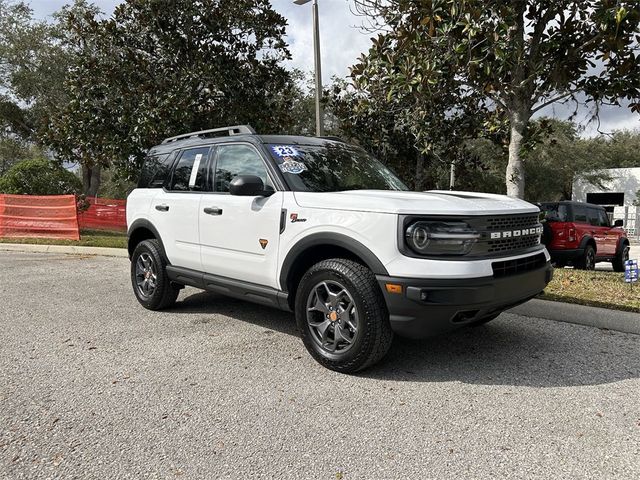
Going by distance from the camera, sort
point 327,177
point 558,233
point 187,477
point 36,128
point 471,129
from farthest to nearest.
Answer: point 36,128 < point 471,129 < point 558,233 < point 327,177 < point 187,477

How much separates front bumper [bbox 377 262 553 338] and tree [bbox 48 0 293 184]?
8784mm

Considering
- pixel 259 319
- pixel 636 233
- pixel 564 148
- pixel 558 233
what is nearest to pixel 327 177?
pixel 259 319

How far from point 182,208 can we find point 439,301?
296cm

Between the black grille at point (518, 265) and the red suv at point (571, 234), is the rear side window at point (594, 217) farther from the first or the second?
the black grille at point (518, 265)

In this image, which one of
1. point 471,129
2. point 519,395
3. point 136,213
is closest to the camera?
point 519,395

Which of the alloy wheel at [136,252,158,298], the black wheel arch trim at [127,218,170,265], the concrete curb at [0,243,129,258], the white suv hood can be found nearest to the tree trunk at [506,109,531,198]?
the white suv hood

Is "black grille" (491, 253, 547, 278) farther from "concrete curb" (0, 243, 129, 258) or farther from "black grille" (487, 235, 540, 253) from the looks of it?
"concrete curb" (0, 243, 129, 258)

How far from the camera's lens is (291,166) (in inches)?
170

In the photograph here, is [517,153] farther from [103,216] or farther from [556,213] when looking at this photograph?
[103,216]

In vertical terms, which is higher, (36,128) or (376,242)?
(36,128)

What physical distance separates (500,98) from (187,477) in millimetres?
7769

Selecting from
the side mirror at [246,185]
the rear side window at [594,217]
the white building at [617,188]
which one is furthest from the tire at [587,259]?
the white building at [617,188]

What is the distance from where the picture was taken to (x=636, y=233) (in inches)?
1183

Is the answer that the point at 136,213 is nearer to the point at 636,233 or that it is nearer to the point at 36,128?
the point at 36,128
